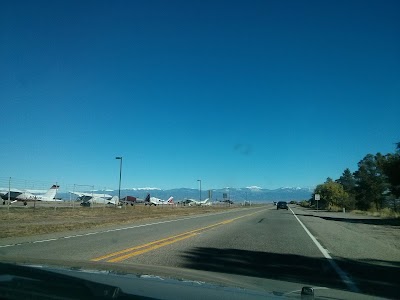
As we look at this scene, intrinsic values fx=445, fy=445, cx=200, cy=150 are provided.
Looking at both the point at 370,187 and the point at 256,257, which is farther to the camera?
the point at 370,187

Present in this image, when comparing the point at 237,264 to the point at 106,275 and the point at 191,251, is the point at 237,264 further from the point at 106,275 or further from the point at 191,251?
the point at 106,275

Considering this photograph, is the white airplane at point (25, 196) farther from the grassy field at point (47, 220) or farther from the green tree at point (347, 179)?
Result: the green tree at point (347, 179)

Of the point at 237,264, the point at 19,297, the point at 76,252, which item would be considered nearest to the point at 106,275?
the point at 19,297

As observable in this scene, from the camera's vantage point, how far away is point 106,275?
5.13m

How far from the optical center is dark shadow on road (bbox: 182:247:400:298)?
8688mm

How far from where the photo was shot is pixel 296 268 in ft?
34.9

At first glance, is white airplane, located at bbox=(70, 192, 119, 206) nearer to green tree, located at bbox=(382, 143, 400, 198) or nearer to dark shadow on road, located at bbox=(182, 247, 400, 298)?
green tree, located at bbox=(382, 143, 400, 198)

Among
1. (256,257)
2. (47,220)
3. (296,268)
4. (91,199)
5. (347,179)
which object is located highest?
(347,179)

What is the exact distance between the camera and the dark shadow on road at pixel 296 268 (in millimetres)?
8688

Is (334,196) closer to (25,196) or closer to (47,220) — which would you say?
(25,196)

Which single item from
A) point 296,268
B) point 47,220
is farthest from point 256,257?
point 47,220

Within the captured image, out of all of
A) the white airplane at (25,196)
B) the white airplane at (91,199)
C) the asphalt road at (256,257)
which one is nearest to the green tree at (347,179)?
the white airplane at (91,199)

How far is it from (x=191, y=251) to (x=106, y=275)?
28.3 ft

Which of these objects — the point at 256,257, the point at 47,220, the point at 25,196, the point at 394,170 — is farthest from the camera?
the point at 25,196
